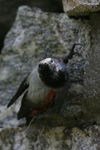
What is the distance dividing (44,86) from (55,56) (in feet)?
1.50

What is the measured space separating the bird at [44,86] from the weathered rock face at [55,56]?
5.8 inches

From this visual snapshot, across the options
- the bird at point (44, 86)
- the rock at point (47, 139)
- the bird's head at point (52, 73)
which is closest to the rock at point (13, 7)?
the bird at point (44, 86)

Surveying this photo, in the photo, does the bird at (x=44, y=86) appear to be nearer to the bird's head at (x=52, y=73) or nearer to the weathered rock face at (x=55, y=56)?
the bird's head at (x=52, y=73)

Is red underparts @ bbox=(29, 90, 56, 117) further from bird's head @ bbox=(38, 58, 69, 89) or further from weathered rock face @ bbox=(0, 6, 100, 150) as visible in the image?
weathered rock face @ bbox=(0, 6, 100, 150)

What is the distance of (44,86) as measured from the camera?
1783 millimetres

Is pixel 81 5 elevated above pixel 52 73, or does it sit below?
above

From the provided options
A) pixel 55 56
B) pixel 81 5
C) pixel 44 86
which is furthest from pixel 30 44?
pixel 81 5

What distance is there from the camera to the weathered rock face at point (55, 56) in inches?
66.4

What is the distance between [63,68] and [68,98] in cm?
30

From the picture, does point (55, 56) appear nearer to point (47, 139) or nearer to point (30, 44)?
point (30, 44)

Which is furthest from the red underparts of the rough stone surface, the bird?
the rough stone surface

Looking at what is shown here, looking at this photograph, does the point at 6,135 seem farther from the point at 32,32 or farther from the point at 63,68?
the point at 32,32

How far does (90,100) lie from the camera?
169 centimetres

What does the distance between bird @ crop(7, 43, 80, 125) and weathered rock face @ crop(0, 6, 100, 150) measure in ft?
0.48
